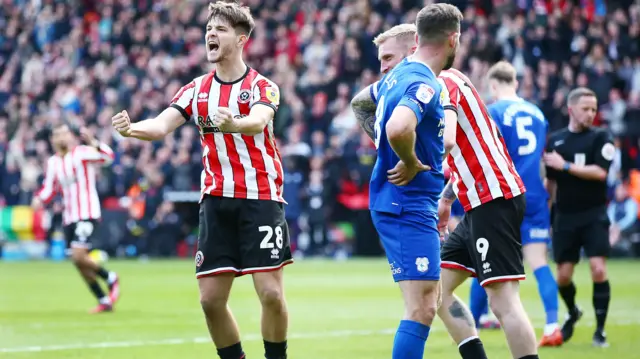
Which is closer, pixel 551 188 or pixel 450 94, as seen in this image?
pixel 450 94

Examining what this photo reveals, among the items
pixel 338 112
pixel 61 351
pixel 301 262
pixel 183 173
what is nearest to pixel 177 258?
pixel 183 173

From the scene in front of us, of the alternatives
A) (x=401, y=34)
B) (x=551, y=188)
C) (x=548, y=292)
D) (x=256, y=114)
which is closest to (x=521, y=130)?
(x=551, y=188)

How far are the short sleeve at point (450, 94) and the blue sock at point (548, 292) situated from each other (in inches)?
144

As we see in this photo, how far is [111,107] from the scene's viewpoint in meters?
29.1

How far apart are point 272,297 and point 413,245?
4.33 feet

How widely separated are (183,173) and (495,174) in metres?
19.4

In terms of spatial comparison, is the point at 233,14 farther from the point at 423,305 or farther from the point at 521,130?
the point at 521,130

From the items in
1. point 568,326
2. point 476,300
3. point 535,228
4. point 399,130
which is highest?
point 399,130

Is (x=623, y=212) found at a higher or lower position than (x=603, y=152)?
lower

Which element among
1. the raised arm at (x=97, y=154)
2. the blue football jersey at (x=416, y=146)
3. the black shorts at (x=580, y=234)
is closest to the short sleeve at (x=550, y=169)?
the black shorts at (x=580, y=234)

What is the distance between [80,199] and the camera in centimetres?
1391

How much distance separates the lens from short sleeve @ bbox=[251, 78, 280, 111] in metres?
6.90

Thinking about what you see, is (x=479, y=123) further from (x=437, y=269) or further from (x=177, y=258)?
(x=177, y=258)

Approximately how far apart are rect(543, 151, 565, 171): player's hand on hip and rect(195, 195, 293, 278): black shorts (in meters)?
3.78
